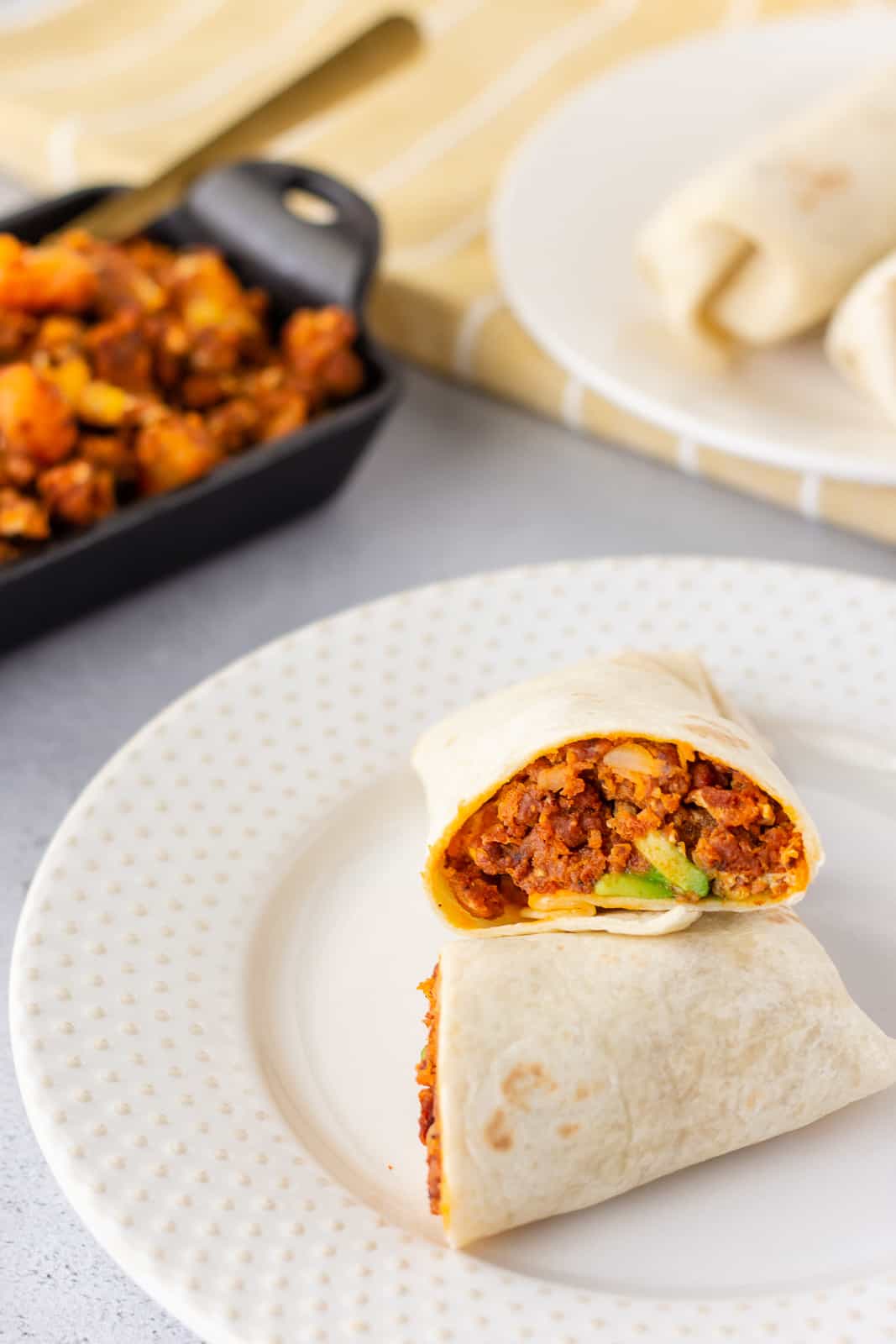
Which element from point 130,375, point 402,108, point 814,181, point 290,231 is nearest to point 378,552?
point 130,375

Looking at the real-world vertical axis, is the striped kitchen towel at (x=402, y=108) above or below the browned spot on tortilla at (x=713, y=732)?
below

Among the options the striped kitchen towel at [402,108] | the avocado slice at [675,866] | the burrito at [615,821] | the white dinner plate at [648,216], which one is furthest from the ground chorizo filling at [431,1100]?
the striped kitchen towel at [402,108]

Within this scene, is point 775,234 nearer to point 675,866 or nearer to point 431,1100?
point 675,866

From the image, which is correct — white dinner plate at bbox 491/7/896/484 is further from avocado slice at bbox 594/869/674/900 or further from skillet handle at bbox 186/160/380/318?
avocado slice at bbox 594/869/674/900

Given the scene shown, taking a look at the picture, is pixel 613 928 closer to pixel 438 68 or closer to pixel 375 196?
pixel 375 196

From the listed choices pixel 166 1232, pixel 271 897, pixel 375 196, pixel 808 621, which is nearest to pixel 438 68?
pixel 375 196

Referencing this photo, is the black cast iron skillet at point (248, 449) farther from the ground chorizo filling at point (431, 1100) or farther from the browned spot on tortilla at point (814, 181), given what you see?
the ground chorizo filling at point (431, 1100)
